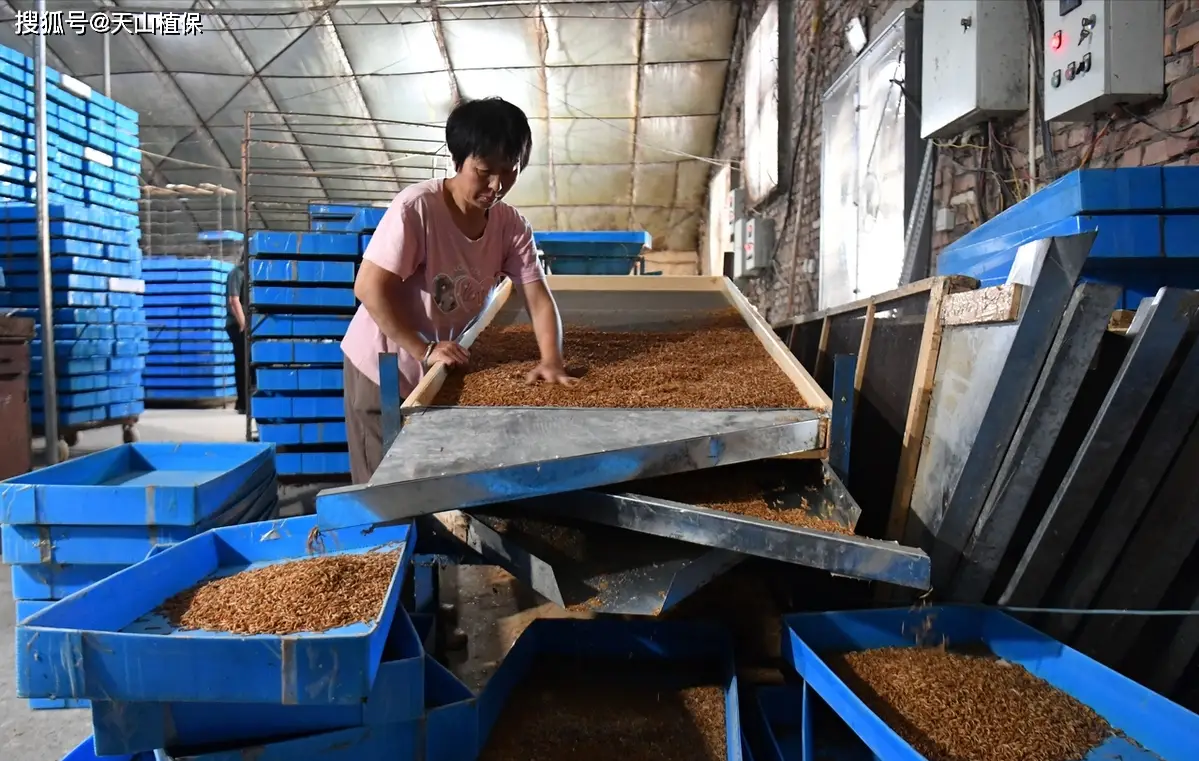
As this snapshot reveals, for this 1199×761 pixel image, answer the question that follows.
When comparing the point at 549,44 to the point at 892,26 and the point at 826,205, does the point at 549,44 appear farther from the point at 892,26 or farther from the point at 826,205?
the point at 892,26

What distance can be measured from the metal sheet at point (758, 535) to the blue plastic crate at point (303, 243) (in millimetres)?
3328

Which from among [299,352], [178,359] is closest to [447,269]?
[299,352]

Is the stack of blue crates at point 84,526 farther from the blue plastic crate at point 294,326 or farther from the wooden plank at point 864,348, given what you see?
the blue plastic crate at point 294,326

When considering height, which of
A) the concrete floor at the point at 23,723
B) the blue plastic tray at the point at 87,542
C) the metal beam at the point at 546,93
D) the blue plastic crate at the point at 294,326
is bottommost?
the concrete floor at the point at 23,723

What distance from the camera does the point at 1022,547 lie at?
1587 millimetres

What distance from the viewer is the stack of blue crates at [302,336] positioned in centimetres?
418

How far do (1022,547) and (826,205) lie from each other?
12.1 ft

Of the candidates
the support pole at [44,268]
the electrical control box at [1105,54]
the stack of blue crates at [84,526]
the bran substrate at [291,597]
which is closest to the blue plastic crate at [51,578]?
the stack of blue crates at [84,526]

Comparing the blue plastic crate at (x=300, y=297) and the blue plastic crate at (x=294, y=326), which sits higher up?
the blue plastic crate at (x=300, y=297)

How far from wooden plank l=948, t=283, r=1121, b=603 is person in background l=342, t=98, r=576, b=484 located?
3.35 ft

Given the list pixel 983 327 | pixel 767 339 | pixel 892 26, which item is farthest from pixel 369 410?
pixel 892 26

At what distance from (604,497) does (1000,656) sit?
0.93 metres

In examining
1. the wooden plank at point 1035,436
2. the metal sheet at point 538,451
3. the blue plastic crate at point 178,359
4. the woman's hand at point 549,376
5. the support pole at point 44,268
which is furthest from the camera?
the blue plastic crate at point 178,359

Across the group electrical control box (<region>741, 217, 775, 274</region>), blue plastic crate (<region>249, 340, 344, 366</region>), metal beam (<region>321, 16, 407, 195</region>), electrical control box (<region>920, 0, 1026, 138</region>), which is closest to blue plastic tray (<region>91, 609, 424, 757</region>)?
electrical control box (<region>920, 0, 1026, 138</region>)
